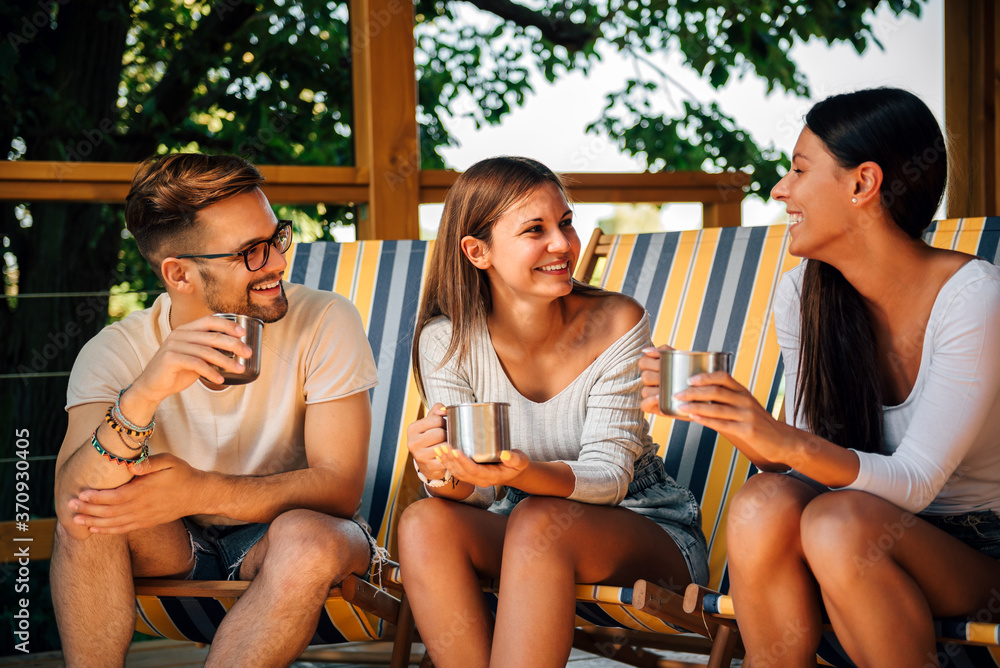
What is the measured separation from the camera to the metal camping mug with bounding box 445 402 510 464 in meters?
1.72

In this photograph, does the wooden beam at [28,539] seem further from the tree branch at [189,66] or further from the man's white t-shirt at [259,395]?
the tree branch at [189,66]

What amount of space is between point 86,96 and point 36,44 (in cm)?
36

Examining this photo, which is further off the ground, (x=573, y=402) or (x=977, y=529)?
(x=573, y=402)

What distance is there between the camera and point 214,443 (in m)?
2.34

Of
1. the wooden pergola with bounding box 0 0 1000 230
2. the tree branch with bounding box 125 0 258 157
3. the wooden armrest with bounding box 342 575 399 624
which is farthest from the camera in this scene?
the tree branch with bounding box 125 0 258 157

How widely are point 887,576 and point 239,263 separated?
1.49m

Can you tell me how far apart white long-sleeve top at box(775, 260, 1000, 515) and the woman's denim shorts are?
49 centimetres

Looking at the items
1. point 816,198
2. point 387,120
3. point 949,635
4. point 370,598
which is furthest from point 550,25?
point 949,635

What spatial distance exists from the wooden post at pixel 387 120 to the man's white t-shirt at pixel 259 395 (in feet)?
4.51

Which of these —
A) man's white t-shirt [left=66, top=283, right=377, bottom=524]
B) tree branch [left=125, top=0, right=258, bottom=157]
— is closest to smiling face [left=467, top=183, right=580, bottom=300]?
man's white t-shirt [left=66, top=283, right=377, bottom=524]

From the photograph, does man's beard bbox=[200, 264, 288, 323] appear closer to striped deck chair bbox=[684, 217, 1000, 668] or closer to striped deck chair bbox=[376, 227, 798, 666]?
striped deck chair bbox=[376, 227, 798, 666]

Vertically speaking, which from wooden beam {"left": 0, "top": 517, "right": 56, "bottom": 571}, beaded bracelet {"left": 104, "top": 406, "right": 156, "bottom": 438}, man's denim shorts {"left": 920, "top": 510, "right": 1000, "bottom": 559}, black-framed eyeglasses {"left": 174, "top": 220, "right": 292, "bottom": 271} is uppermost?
black-framed eyeglasses {"left": 174, "top": 220, "right": 292, "bottom": 271}

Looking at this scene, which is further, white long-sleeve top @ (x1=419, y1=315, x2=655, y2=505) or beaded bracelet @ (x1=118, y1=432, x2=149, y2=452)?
white long-sleeve top @ (x1=419, y1=315, x2=655, y2=505)

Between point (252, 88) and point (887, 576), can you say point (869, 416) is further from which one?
point (252, 88)
